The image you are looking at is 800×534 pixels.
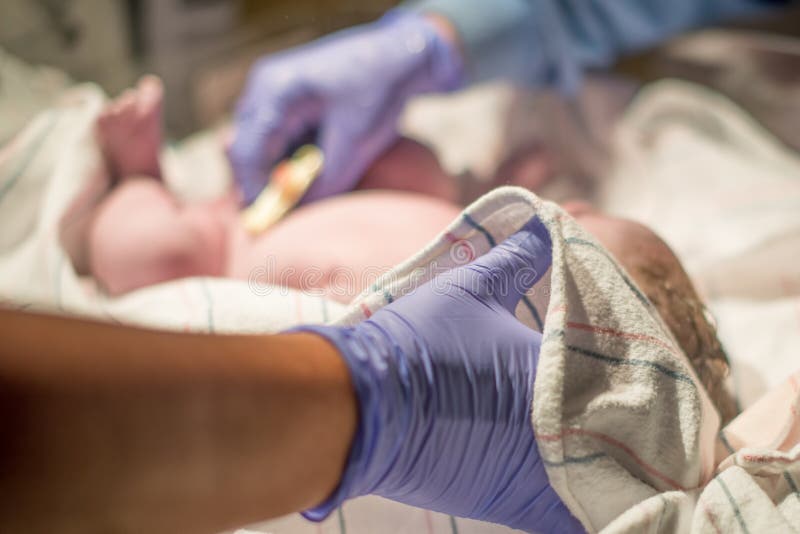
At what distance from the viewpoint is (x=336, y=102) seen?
41.3 inches

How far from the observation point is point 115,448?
12.0 inches

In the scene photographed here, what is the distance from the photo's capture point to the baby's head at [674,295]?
59 centimetres

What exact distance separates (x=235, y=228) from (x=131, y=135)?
23 cm

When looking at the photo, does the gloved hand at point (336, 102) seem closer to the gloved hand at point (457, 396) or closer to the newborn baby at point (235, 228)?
the newborn baby at point (235, 228)

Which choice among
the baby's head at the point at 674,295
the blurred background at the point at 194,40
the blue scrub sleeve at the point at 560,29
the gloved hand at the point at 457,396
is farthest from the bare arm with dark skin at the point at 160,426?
the blurred background at the point at 194,40

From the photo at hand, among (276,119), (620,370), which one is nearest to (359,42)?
(276,119)

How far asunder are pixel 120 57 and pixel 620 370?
1.12m

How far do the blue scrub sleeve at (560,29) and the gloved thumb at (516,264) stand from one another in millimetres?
719

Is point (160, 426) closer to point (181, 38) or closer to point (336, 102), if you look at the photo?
point (336, 102)

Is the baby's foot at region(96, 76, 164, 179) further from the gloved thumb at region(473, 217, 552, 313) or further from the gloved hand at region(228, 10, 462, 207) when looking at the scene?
the gloved thumb at region(473, 217, 552, 313)

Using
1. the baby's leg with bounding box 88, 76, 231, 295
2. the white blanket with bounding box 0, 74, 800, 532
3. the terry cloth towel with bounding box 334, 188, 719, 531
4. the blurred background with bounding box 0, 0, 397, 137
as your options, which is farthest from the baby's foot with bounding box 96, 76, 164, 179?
the terry cloth towel with bounding box 334, 188, 719, 531

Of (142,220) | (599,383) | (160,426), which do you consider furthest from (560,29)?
(160,426)

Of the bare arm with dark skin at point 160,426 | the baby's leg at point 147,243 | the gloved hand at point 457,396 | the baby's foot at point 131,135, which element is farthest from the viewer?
the baby's foot at point 131,135

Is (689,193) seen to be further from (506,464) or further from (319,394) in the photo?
(319,394)
